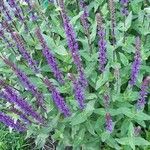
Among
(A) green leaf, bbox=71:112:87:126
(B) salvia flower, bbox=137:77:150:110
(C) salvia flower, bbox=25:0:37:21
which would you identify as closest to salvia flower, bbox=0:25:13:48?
(C) salvia flower, bbox=25:0:37:21

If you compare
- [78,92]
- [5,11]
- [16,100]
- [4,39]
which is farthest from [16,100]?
[5,11]

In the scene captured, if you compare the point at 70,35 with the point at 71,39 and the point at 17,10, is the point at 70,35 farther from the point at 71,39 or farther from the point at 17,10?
the point at 17,10

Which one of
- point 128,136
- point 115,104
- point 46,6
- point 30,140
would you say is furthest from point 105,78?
point 30,140

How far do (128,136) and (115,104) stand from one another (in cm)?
35

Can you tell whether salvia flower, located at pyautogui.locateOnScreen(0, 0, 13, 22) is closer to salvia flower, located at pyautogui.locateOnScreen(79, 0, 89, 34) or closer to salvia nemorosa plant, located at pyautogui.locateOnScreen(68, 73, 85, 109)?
salvia flower, located at pyautogui.locateOnScreen(79, 0, 89, 34)

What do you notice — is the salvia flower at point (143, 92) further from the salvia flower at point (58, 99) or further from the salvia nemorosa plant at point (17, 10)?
the salvia nemorosa plant at point (17, 10)

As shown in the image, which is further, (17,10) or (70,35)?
(17,10)

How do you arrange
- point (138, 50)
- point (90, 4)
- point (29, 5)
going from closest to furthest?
1. point (138, 50)
2. point (29, 5)
3. point (90, 4)

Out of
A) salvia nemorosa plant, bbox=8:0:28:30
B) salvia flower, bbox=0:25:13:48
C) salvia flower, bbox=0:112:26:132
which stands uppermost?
salvia nemorosa plant, bbox=8:0:28:30

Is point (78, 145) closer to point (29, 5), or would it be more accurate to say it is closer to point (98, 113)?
point (98, 113)

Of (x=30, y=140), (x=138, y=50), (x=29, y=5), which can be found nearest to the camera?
(x=138, y=50)

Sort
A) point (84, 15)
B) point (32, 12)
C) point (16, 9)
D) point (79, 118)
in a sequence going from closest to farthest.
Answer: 1. point (79, 118)
2. point (84, 15)
3. point (16, 9)
4. point (32, 12)

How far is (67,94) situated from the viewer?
378 cm

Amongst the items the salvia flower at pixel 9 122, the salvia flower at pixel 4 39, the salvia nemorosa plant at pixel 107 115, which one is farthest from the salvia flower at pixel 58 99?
the salvia flower at pixel 4 39
